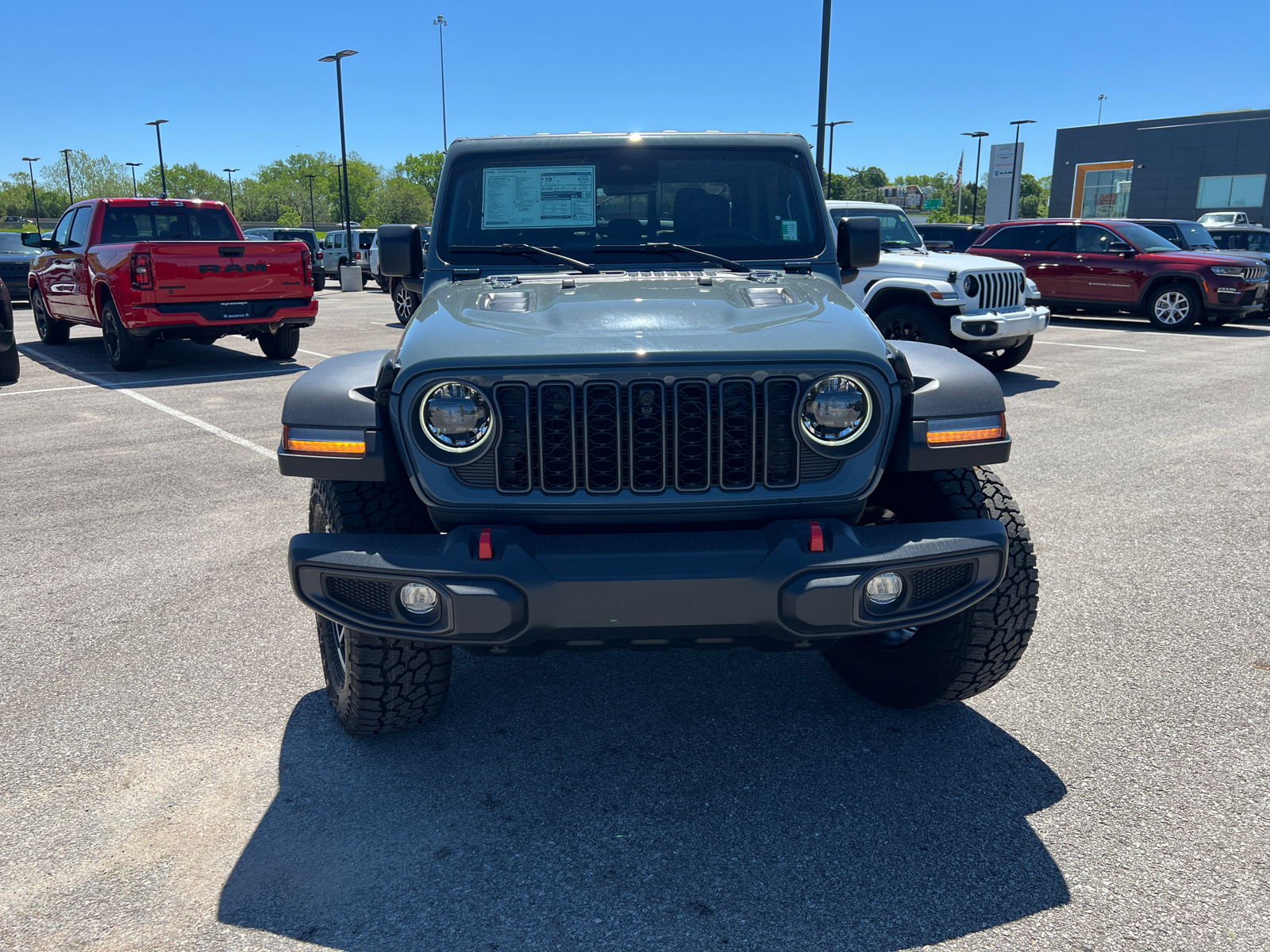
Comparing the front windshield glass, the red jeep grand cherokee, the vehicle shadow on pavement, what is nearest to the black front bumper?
the vehicle shadow on pavement

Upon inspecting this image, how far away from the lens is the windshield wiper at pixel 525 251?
3.72 metres

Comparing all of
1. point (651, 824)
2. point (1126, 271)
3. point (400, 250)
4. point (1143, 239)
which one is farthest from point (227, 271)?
point (1143, 239)

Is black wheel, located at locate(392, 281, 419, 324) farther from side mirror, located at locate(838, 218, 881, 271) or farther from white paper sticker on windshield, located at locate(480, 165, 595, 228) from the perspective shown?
side mirror, located at locate(838, 218, 881, 271)

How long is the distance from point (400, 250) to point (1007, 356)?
900 cm

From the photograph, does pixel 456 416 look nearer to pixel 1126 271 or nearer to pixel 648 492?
pixel 648 492

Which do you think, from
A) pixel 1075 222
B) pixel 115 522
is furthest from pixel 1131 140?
pixel 115 522

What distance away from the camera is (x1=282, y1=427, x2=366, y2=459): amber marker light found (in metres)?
2.77

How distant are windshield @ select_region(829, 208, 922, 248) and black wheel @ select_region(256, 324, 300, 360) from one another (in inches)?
261

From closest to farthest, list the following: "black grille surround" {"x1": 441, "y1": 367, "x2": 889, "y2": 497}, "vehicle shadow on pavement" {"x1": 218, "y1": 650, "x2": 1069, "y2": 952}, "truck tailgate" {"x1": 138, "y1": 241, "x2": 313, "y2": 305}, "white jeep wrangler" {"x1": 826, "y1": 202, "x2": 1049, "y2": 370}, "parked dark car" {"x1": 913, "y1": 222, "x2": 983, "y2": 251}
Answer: "vehicle shadow on pavement" {"x1": 218, "y1": 650, "x2": 1069, "y2": 952} → "black grille surround" {"x1": 441, "y1": 367, "x2": 889, "y2": 497} → "white jeep wrangler" {"x1": 826, "y1": 202, "x2": 1049, "y2": 370} → "truck tailgate" {"x1": 138, "y1": 241, "x2": 313, "y2": 305} → "parked dark car" {"x1": 913, "y1": 222, "x2": 983, "y2": 251}

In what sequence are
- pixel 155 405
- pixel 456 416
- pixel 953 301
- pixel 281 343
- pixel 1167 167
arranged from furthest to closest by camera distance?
pixel 1167 167 → pixel 281 343 → pixel 953 301 → pixel 155 405 → pixel 456 416

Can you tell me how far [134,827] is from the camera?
2.76 m

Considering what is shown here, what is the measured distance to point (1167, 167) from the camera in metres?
53.0

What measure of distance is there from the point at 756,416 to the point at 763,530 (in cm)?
30

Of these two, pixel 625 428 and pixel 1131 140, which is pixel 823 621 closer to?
pixel 625 428
